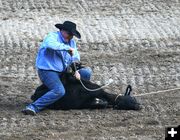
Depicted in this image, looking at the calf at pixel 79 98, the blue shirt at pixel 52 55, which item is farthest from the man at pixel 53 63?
the calf at pixel 79 98

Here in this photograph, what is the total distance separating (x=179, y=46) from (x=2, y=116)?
6412 mm

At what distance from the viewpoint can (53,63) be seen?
10.0m

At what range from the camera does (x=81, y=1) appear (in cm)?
1852

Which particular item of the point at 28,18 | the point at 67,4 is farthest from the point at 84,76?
the point at 67,4

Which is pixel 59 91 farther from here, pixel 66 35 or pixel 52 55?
pixel 66 35

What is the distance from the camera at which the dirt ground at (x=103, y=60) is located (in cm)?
910

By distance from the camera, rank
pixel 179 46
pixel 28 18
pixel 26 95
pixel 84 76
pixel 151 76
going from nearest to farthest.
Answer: pixel 84 76, pixel 26 95, pixel 151 76, pixel 179 46, pixel 28 18

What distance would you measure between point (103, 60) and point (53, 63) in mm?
3980

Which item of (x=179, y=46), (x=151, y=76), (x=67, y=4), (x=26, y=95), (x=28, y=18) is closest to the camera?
(x=26, y=95)

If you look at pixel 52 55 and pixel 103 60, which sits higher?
pixel 52 55

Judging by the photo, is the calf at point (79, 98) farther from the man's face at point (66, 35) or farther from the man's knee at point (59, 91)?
the man's face at point (66, 35)

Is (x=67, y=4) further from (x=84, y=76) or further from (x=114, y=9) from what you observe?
(x=84, y=76)

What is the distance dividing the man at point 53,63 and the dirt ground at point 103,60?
0.19m

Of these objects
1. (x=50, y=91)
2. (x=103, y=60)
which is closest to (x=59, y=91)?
(x=50, y=91)
